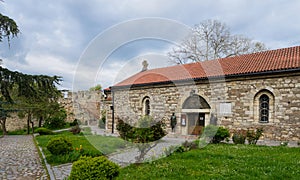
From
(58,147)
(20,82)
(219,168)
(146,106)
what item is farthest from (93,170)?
(146,106)

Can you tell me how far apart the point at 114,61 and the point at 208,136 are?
5.42m

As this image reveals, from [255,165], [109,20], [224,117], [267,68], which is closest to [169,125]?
[224,117]

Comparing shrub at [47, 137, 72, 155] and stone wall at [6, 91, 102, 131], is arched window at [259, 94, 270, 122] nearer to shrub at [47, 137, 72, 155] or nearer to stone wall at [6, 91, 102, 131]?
shrub at [47, 137, 72, 155]

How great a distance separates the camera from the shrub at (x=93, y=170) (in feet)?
11.9

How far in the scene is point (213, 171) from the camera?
17.1 ft

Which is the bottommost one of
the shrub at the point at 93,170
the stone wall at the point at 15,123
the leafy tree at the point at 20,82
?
the stone wall at the point at 15,123

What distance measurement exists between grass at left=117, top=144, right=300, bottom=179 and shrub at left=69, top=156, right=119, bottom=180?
4.30 feet

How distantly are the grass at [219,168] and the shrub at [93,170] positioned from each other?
1.31 m

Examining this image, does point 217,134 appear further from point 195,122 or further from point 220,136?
point 195,122

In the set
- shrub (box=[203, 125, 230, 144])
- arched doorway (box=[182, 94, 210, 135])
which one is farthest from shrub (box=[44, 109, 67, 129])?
shrub (box=[203, 125, 230, 144])

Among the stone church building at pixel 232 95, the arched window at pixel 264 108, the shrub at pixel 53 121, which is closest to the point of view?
the stone church building at pixel 232 95

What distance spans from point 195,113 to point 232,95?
278 centimetres

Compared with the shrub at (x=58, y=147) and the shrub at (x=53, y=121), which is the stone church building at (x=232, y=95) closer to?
the shrub at (x=58, y=147)

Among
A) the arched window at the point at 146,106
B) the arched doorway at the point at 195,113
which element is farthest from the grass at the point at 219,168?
the arched window at the point at 146,106
